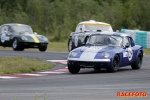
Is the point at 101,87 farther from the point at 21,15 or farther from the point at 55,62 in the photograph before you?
the point at 21,15

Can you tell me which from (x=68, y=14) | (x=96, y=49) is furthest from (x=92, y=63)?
(x=68, y=14)

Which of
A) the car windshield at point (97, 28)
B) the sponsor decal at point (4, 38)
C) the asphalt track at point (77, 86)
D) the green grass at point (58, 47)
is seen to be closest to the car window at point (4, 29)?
the sponsor decal at point (4, 38)

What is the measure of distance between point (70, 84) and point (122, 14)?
4023 centimetres

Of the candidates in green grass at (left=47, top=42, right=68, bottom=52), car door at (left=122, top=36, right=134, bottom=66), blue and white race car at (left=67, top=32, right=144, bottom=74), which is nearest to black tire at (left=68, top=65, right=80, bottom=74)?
blue and white race car at (left=67, top=32, right=144, bottom=74)

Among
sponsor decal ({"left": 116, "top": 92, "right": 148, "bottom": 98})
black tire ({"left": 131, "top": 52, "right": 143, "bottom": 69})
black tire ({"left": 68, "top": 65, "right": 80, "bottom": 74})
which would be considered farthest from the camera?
black tire ({"left": 131, "top": 52, "right": 143, "bottom": 69})

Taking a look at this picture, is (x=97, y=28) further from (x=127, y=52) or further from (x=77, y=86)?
(x=77, y=86)

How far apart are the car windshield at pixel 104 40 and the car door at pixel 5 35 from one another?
12.0m

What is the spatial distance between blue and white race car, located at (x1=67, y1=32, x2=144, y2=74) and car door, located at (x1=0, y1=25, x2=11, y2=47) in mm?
11927

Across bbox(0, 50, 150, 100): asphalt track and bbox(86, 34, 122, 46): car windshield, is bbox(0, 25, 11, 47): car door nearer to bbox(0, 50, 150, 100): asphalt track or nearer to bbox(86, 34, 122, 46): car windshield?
bbox(86, 34, 122, 46): car windshield

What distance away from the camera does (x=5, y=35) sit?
102 ft

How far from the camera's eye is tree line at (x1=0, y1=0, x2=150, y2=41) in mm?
52156

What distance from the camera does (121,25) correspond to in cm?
5322

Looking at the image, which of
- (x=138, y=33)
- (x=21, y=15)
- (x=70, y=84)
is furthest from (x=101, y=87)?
(x=21, y=15)

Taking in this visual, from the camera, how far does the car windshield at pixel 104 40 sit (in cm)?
1908
